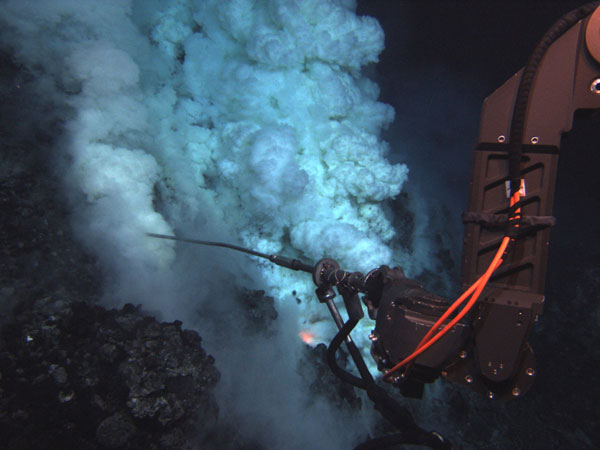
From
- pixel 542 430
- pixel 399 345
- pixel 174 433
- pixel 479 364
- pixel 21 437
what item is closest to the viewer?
pixel 479 364

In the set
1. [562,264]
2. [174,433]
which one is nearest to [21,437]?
[174,433]

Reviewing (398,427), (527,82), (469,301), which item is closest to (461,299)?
(469,301)

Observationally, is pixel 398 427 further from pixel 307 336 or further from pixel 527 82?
pixel 307 336

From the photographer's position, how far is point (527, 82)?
5.08 ft

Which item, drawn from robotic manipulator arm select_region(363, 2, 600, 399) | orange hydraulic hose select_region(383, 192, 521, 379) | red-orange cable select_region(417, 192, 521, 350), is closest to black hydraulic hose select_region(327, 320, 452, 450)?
robotic manipulator arm select_region(363, 2, 600, 399)

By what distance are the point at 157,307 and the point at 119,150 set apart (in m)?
3.32

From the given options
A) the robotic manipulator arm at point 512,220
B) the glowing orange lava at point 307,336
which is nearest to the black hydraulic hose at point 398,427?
the robotic manipulator arm at point 512,220

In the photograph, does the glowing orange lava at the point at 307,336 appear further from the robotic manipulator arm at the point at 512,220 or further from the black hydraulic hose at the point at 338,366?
the robotic manipulator arm at the point at 512,220

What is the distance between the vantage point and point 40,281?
5.30 m

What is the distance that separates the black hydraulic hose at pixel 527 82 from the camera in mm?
1540

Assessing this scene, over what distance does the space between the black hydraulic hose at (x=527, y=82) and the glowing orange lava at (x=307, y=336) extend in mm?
7060

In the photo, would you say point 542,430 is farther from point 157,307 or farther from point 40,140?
point 40,140

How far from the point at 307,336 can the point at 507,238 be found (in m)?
7.09

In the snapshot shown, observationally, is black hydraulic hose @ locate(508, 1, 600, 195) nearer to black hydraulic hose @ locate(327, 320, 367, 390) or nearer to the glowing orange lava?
black hydraulic hose @ locate(327, 320, 367, 390)
